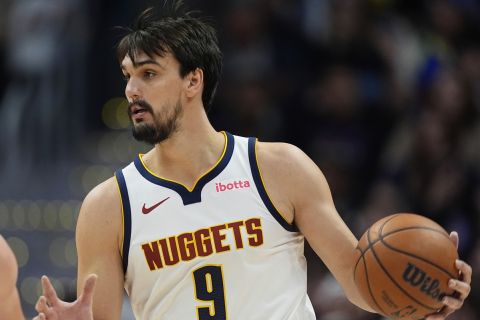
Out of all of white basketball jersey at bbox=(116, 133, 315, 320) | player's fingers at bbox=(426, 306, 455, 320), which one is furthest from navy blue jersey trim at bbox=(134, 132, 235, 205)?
player's fingers at bbox=(426, 306, 455, 320)

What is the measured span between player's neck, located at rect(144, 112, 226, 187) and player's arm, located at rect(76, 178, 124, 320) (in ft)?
1.21

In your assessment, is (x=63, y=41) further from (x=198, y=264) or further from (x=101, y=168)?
(x=198, y=264)

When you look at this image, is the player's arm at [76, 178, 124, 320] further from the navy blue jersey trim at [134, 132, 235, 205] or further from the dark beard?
the dark beard

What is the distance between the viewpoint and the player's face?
18.9ft

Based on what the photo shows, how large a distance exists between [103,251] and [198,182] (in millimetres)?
633

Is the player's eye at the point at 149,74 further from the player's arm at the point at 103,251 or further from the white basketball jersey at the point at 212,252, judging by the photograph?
the player's arm at the point at 103,251

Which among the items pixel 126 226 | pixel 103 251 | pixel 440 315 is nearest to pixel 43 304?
pixel 103 251

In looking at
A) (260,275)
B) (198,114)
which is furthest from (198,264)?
(198,114)

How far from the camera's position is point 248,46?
11.1 m

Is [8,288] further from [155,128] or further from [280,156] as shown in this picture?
[280,156]

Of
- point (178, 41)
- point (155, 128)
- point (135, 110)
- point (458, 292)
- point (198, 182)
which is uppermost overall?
point (178, 41)

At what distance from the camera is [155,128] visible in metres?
5.77

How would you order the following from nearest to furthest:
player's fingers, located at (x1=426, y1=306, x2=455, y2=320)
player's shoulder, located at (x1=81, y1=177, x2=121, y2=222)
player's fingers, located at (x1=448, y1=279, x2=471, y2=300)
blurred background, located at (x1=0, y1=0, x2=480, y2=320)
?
1. player's fingers, located at (x1=448, y1=279, x2=471, y2=300)
2. player's fingers, located at (x1=426, y1=306, x2=455, y2=320)
3. player's shoulder, located at (x1=81, y1=177, x2=121, y2=222)
4. blurred background, located at (x1=0, y1=0, x2=480, y2=320)

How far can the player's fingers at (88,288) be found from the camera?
17.1 ft
